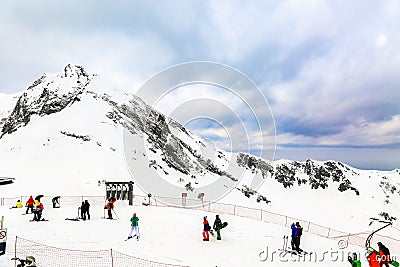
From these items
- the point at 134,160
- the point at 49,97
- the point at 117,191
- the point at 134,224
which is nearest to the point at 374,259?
the point at 134,224

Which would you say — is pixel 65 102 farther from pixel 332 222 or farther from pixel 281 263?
pixel 332 222

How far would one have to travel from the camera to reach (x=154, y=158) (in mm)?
53062

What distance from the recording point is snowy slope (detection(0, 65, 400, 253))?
4166 cm

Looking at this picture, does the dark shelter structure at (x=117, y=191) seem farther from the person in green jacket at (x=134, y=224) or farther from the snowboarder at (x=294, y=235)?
the snowboarder at (x=294, y=235)

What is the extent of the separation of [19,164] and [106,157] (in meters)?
11.6

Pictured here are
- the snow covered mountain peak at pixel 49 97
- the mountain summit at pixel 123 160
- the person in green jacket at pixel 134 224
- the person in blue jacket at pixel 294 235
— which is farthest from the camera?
the snow covered mountain peak at pixel 49 97

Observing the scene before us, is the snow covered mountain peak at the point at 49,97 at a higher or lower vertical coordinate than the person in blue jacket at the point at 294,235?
higher

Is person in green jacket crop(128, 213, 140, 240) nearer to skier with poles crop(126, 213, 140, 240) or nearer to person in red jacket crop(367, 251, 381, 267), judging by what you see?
skier with poles crop(126, 213, 140, 240)

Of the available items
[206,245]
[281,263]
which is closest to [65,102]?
[206,245]

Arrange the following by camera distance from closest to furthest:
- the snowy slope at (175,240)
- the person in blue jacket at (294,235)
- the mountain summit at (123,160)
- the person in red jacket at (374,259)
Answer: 1. the person in red jacket at (374,259)
2. the snowy slope at (175,240)
3. the person in blue jacket at (294,235)
4. the mountain summit at (123,160)

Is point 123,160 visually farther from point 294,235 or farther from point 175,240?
point 294,235

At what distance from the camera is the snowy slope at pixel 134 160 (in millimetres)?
41656

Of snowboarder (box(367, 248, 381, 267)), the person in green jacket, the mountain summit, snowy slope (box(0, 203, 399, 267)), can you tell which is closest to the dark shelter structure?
the mountain summit

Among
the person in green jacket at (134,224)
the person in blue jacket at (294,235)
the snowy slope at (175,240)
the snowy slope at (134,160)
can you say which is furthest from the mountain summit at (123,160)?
the person in blue jacket at (294,235)
